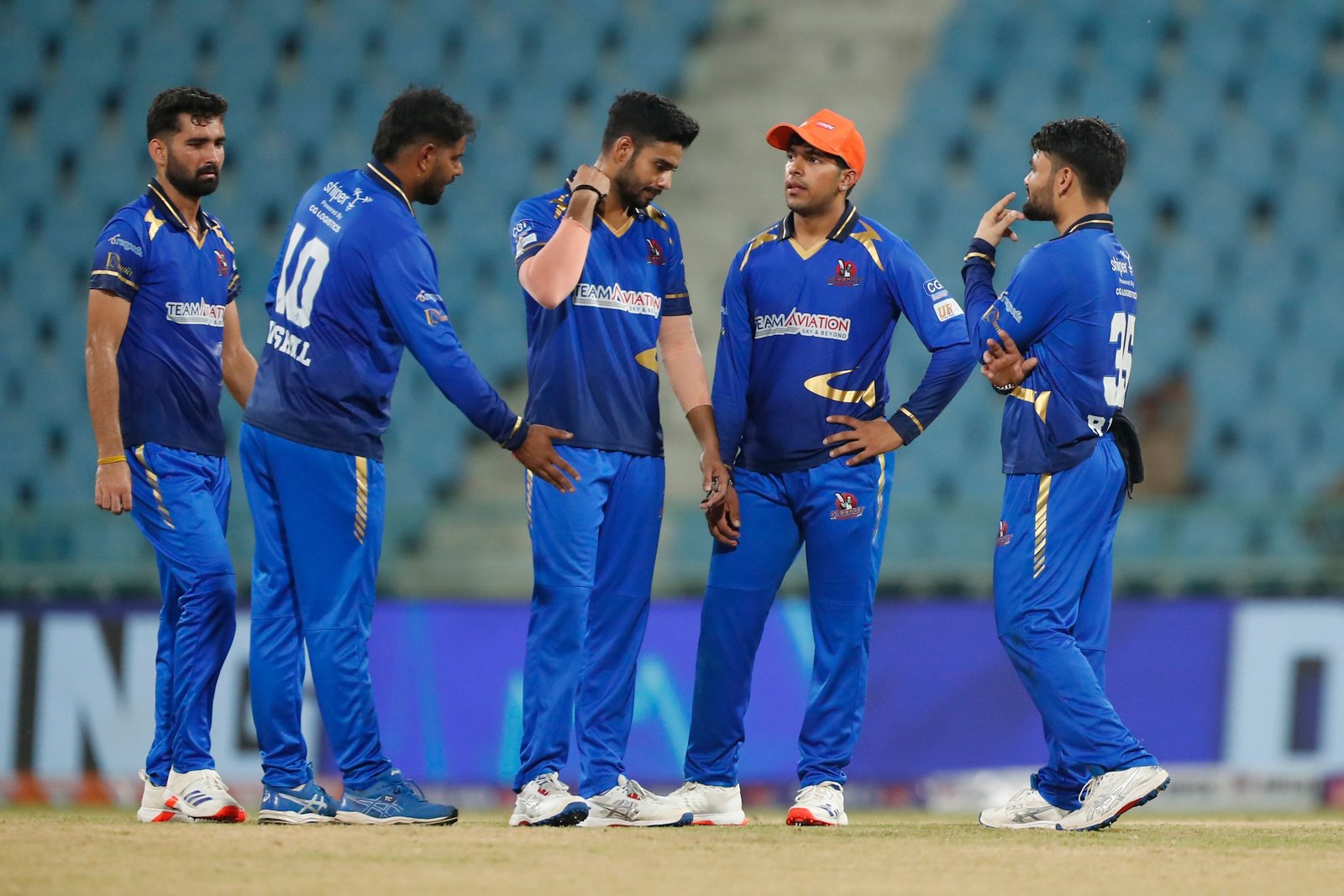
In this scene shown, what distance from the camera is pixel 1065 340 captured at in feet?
16.6

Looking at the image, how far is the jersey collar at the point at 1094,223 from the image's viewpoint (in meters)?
5.14

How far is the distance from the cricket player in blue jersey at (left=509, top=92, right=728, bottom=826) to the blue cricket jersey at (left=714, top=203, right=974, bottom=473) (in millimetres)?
222

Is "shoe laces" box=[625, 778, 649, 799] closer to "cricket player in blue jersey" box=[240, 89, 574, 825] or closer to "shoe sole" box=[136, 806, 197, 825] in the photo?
"cricket player in blue jersey" box=[240, 89, 574, 825]

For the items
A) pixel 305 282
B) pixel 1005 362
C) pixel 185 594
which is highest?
pixel 305 282

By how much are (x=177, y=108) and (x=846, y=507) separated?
8.15ft

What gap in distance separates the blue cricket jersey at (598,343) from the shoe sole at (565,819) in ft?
3.48

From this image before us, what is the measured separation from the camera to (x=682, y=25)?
1130cm

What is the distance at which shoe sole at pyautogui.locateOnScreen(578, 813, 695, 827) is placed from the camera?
491cm

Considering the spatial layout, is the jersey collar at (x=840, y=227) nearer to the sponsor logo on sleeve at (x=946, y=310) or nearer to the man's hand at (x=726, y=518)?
the sponsor logo on sleeve at (x=946, y=310)

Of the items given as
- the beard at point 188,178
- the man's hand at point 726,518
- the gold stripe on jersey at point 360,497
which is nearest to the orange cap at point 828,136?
the man's hand at point 726,518

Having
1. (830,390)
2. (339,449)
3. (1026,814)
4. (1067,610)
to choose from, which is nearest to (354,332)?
(339,449)

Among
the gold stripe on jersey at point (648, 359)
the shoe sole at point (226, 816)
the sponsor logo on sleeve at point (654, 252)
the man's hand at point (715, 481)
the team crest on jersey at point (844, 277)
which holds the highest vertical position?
the sponsor logo on sleeve at point (654, 252)

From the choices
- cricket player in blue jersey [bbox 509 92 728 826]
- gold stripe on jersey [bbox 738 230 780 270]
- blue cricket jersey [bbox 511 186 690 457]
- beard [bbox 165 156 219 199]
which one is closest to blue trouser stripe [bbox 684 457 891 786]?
cricket player in blue jersey [bbox 509 92 728 826]

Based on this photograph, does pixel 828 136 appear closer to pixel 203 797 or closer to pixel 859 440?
pixel 859 440
